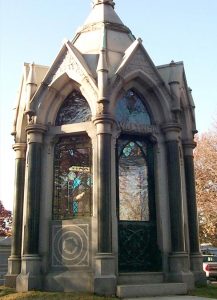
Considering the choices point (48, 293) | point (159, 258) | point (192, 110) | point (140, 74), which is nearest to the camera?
point (48, 293)

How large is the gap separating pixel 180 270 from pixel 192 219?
2.79m

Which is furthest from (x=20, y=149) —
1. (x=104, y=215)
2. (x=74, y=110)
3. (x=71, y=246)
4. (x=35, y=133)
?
(x=104, y=215)

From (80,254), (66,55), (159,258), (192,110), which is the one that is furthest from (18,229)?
(192,110)

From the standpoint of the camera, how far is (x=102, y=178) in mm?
12445

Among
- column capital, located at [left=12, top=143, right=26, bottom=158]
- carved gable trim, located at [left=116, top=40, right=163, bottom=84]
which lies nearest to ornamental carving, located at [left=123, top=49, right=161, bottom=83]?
carved gable trim, located at [left=116, top=40, right=163, bottom=84]

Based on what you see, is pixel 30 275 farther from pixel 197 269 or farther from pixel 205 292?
pixel 197 269

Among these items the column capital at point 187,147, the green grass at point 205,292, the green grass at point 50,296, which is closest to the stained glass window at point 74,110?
the column capital at point 187,147

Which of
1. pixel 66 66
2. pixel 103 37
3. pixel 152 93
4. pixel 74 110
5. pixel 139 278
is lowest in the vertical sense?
pixel 139 278

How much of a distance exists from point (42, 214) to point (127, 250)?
300cm

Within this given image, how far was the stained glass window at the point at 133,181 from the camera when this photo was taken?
1370cm

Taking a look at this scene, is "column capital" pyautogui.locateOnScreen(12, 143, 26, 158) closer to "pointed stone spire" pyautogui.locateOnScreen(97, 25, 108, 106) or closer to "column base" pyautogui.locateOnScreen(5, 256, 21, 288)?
"column base" pyautogui.locateOnScreen(5, 256, 21, 288)

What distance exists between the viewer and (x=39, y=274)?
40.6ft

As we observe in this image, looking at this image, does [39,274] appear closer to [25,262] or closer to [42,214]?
[25,262]

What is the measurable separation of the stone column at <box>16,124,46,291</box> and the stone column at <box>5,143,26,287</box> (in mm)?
1528
